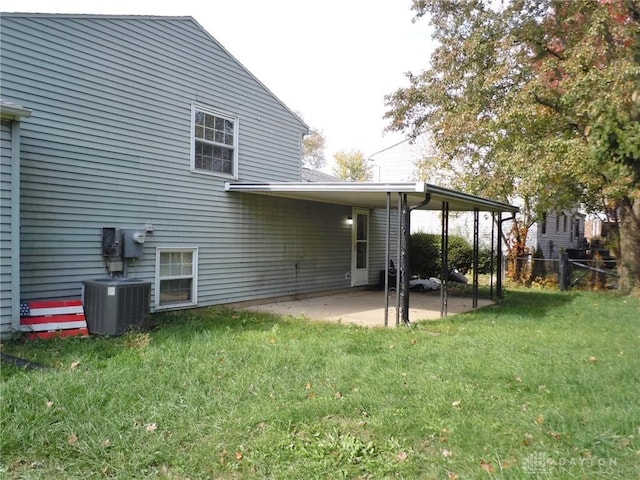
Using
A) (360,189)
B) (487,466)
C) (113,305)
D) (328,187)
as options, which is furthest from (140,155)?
(487,466)

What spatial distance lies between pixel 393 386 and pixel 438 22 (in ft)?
37.6

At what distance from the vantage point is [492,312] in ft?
30.0

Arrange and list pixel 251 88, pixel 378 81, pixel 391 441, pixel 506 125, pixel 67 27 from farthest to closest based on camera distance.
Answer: pixel 378 81 < pixel 506 125 < pixel 251 88 < pixel 67 27 < pixel 391 441

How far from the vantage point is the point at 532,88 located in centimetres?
1074

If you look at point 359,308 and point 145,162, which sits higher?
point 145,162

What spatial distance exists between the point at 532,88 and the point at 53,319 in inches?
404

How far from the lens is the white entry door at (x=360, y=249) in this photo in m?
13.3

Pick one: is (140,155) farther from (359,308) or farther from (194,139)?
(359,308)

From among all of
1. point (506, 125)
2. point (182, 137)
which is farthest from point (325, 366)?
point (506, 125)

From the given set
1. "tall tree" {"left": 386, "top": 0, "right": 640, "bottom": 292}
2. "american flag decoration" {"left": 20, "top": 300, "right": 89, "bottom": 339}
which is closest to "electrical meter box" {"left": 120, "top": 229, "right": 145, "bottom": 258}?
"american flag decoration" {"left": 20, "top": 300, "right": 89, "bottom": 339}

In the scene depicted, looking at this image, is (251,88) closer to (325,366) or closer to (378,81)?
(325,366)

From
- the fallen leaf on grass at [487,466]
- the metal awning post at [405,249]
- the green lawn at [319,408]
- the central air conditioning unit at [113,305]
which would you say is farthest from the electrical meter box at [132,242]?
the fallen leaf on grass at [487,466]

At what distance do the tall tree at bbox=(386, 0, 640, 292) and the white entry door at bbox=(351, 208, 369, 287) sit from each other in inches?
105

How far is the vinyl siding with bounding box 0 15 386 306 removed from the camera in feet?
21.3
